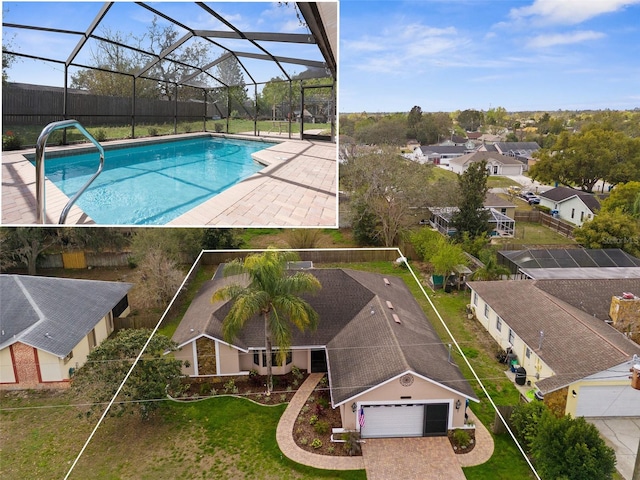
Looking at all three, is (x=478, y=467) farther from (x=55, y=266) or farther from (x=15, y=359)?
(x=55, y=266)

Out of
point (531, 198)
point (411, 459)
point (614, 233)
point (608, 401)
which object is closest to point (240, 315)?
point (411, 459)

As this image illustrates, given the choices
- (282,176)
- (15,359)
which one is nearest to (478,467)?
(282,176)

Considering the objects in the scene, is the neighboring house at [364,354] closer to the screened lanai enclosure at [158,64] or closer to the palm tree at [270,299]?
the palm tree at [270,299]

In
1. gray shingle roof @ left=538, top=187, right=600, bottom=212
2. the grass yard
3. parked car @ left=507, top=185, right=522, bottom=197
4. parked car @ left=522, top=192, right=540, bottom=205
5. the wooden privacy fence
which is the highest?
the wooden privacy fence

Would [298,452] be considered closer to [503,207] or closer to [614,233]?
[614,233]

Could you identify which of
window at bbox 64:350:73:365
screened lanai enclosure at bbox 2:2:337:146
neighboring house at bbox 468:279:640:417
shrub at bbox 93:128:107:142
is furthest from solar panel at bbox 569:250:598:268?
window at bbox 64:350:73:365

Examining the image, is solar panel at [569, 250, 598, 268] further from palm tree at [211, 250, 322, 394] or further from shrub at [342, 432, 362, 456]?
shrub at [342, 432, 362, 456]
